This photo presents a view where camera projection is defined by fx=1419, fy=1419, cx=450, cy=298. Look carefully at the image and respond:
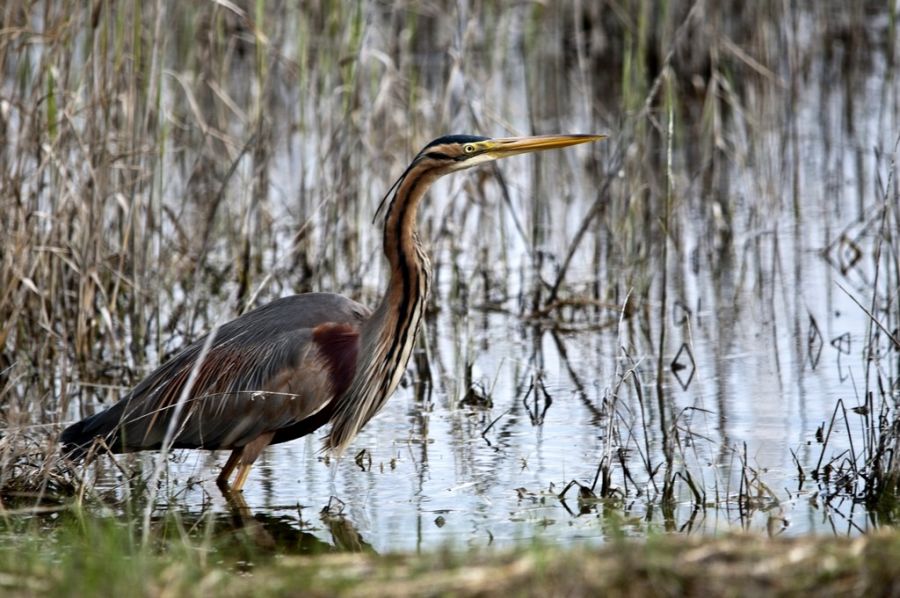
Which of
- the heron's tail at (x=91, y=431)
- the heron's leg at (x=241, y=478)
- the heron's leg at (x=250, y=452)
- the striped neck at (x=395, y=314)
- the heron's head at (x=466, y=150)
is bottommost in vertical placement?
the heron's leg at (x=241, y=478)

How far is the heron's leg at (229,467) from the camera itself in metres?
5.83

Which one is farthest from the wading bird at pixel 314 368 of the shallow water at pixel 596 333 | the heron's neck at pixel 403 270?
the shallow water at pixel 596 333

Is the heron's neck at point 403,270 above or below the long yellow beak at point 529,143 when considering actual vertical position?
→ below

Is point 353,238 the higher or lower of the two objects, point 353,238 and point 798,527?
the higher

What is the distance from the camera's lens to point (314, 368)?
225 inches

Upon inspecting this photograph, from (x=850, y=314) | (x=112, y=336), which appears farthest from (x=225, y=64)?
(x=850, y=314)

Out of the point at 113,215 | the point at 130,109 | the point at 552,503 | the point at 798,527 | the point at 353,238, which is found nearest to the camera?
the point at 798,527

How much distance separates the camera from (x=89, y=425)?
19.0 ft

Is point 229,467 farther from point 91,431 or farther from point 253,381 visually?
point 91,431

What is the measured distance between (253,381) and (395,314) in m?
0.64

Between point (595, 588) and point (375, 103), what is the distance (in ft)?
17.2

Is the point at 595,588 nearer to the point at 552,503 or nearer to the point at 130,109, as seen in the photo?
Result: the point at 552,503

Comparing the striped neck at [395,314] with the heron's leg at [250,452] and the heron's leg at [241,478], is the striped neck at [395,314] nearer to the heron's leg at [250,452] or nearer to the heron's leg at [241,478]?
the heron's leg at [250,452]

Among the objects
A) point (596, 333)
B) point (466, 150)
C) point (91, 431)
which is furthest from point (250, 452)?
point (596, 333)
